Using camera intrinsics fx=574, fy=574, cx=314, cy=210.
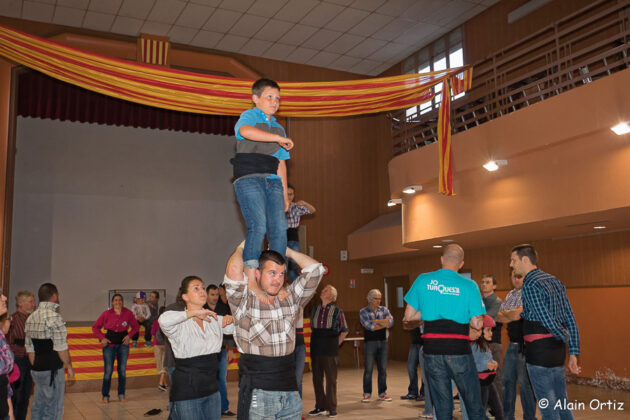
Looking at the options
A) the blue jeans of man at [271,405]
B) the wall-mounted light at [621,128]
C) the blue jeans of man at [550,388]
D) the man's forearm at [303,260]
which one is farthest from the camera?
the wall-mounted light at [621,128]

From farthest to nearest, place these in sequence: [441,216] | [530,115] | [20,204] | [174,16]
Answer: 1. [20,204]
2. [174,16]
3. [441,216]
4. [530,115]

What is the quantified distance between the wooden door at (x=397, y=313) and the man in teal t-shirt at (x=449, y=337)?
987 centimetres

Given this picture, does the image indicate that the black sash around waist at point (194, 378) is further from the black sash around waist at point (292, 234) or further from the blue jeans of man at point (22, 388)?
the blue jeans of man at point (22, 388)

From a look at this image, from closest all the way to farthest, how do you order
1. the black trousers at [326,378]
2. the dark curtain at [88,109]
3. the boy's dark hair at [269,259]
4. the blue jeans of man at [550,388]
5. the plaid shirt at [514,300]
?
the boy's dark hair at [269,259], the blue jeans of man at [550,388], the plaid shirt at [514,300], the black trousers at [326,378], the dark curtain at [88,109]

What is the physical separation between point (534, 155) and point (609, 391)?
13.5ft

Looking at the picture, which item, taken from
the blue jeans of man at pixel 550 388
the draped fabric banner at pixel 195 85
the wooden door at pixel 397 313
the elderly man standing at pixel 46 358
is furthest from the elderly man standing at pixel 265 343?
the wooden door at pixel 397 313

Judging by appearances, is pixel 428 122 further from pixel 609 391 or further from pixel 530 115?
pixel 609 391

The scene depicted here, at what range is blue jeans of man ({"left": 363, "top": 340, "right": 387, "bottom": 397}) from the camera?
8.61m

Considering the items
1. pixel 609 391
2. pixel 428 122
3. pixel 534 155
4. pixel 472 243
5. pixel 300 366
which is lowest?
pixel 609 391

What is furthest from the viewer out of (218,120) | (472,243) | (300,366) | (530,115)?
(218,120)

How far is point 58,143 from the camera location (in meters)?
13.8

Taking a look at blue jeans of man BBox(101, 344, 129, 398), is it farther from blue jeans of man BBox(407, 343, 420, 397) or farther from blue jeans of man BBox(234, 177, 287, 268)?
blue jeans of man BBox(234, 177, 287, 268)

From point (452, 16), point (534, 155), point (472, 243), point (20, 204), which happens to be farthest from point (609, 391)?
point (20, 204)

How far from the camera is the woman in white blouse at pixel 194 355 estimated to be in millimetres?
3613
